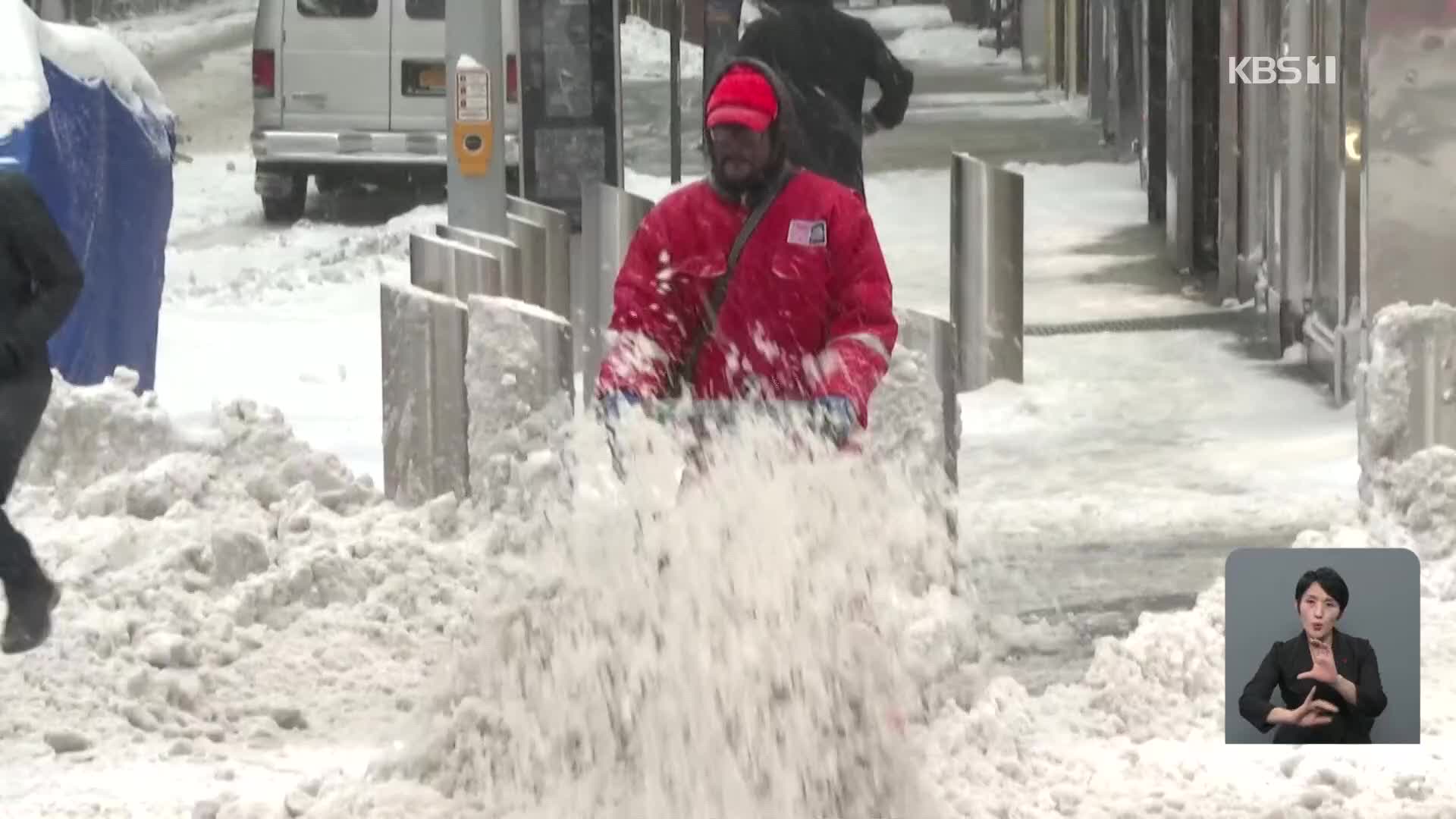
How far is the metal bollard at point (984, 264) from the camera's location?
11.6 metres

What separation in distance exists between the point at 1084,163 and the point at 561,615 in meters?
19.1

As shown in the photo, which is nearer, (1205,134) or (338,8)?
(1205,134)

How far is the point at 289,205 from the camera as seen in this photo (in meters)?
21.3

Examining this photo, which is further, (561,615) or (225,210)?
(225,210)

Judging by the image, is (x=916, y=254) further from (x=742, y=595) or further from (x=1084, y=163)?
(x=742, y=595)

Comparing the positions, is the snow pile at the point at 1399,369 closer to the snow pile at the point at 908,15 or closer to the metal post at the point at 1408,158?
the metal post at the point at 1408,158

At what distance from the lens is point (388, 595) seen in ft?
25.1

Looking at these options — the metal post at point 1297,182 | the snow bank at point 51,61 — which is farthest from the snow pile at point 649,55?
the snow bank at point 51,61

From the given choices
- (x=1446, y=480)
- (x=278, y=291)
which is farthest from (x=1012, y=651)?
(x=278, y=291)

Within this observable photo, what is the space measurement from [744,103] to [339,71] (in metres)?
15.2

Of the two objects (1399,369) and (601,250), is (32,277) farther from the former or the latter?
(601,250)

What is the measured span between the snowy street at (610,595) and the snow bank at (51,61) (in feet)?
4.23

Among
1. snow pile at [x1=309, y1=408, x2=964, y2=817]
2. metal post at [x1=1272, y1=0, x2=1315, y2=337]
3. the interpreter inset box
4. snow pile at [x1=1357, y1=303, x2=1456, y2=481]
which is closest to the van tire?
metal post at [x1=1272, y1=0, x2=1315, y2=337]

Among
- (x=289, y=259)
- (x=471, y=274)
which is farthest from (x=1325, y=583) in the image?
(x=289, y=259)
